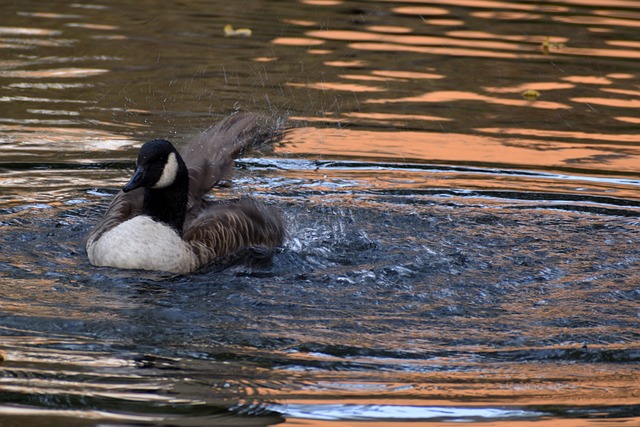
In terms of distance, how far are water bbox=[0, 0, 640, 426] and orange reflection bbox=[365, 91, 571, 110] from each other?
41 mm

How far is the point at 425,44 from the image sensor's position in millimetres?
15453

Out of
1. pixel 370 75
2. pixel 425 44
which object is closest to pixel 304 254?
pixel 370 75

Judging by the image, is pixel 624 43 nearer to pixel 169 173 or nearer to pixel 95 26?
pixel 95 26

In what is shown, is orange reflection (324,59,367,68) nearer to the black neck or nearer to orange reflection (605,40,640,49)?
orange reflection (605,40,640,49)

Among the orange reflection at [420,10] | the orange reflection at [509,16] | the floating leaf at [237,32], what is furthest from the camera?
the orange reflection at [420,10]

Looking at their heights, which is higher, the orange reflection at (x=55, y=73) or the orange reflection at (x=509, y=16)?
the orange reflection at (x=509, y=16)

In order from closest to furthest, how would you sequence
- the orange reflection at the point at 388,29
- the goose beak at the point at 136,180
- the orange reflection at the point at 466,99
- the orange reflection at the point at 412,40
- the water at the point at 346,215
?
the water at the point at 346,215 → the goose beak at the point at 136,180 → the orange reflection at the point at 466,99 → the orange reflection at the point at 412,40 → the orange reflection at the point at 388,29

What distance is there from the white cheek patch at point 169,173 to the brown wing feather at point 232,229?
423mm

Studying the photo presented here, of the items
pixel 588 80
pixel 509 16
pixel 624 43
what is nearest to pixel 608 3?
pixel 509 16

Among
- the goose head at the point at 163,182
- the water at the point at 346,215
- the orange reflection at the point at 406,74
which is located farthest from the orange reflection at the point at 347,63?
the goose head at the point at 163,182

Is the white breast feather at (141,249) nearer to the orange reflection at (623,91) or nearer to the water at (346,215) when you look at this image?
the water at (346,215)

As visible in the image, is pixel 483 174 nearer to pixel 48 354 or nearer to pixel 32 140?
pixel 32 140

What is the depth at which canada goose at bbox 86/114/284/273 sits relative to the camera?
26.6ft

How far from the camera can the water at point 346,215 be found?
597 centimetres
